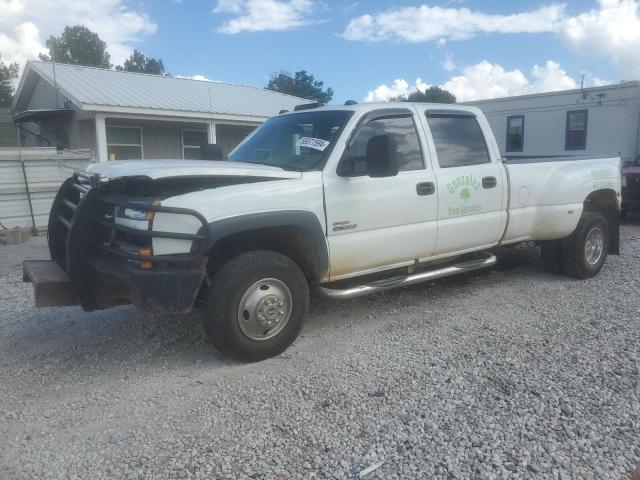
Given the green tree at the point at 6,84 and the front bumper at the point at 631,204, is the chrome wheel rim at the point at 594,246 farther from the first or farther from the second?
the green tree at the point at 6,84

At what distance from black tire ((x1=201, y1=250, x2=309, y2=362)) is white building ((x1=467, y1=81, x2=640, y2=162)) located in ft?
47.9

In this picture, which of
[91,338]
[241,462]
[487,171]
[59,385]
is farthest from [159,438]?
[487,171]

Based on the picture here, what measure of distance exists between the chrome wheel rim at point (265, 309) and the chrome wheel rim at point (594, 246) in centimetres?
411

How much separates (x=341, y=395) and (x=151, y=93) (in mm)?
15172

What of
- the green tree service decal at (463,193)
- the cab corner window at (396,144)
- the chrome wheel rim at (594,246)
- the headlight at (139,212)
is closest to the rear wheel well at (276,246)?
the headlight at (139,212)

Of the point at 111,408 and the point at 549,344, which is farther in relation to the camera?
the point at 549,344

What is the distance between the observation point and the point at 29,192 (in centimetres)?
1034

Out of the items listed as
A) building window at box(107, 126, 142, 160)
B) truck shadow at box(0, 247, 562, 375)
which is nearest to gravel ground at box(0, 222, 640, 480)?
truck shadow at box(0, 247, 562, 375)

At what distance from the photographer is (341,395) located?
140 inches

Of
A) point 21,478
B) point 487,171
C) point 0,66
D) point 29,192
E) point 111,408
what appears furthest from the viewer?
point 0,66

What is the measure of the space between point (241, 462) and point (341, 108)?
3103mm

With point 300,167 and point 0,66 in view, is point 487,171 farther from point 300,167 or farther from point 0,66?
point 0,66

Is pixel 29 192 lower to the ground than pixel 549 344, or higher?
higher

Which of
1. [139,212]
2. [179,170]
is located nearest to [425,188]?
[179,170]
